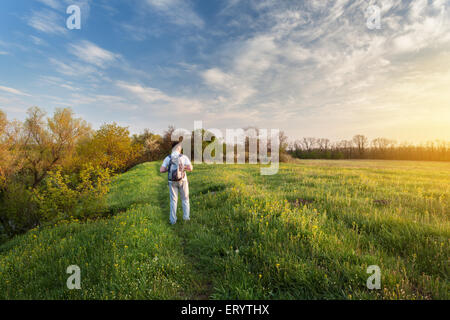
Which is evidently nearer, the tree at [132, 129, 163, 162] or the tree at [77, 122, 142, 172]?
the tree at [77, 122, 142, 172]

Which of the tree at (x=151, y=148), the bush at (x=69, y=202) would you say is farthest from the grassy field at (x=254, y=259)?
the tree at (x=151, y=148)

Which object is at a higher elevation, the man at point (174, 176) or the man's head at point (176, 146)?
the man's head at point (176, 146)

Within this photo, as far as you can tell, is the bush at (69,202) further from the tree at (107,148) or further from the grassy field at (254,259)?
the tree at (107,148)

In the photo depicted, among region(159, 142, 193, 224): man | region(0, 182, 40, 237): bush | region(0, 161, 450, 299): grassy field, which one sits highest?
region(159, 142, 193, 224): man

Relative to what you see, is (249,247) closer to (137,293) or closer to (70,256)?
(137,293)

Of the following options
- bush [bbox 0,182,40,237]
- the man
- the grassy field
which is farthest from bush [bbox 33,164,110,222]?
bush [bbox 0,182,40,237]

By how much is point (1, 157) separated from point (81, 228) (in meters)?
24.9

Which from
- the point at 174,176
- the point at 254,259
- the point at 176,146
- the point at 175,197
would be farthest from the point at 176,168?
the point at 254,259

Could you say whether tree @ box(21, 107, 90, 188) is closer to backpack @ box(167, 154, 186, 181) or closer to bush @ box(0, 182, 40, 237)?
bush @ box(0, 182, 40, 237)

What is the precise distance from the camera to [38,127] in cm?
2652

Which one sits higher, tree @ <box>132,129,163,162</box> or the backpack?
tree @ <box>132,129,163,162</box>

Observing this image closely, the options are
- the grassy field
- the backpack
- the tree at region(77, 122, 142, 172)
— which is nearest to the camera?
the grassy field

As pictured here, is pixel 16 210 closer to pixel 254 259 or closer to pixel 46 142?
pixel 46 142
